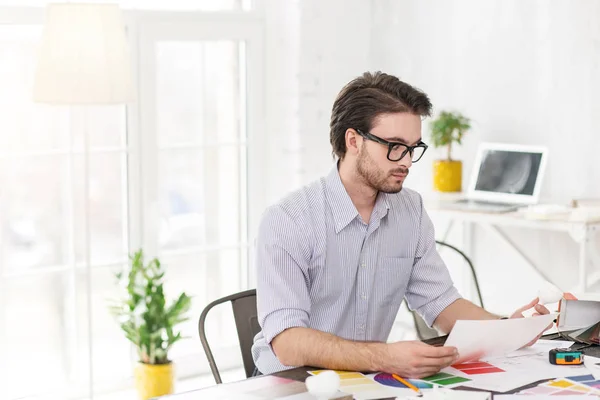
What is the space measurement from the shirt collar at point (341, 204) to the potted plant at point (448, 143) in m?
1.84

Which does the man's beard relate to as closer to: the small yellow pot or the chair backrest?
the chair backrest

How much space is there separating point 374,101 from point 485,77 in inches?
87.0

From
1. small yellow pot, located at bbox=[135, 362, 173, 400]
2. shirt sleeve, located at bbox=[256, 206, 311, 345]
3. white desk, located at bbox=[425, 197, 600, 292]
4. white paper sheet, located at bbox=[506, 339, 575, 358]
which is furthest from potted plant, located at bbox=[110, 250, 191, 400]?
white paper sheet, located at bbox=[506, 339, 575, 358]

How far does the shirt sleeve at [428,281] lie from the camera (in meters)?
2.50

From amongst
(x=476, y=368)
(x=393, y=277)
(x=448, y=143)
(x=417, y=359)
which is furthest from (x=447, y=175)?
(x=417, y=359)

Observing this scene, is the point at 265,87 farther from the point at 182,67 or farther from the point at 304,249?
the point at 304,249

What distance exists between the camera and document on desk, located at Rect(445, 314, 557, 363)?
201 cm

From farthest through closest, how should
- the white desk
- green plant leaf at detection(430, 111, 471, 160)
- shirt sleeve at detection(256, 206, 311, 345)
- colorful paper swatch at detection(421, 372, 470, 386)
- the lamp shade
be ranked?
green plant leaf at detection(430, 111, 471, 160)
the white desk
the lamp shade
shirt sleeve at detection(256, 206, 311, 345)
colorful paper swatch at detection(421, 372, 470, 386)

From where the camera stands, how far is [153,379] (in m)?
3.81

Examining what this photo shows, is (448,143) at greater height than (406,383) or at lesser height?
greater

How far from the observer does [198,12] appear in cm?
419

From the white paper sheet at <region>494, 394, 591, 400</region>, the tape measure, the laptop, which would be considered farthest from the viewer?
the laptop

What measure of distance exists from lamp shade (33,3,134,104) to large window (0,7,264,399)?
228 mm

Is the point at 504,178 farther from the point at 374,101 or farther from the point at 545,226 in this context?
the point at 374,101
